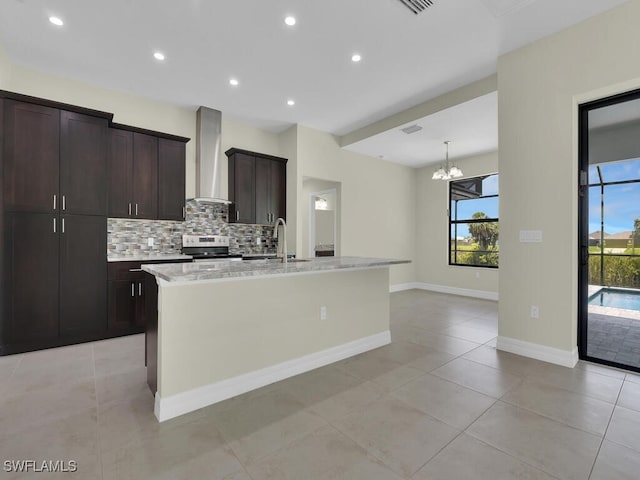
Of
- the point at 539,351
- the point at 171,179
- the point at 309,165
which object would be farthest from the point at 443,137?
the point at 171,179

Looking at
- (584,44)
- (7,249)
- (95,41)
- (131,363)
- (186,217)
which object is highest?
(95,41)

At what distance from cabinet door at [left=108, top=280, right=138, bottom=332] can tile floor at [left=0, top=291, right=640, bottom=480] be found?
728 mm

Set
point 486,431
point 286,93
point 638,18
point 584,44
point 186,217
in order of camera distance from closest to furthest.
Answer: point 486,431 → point 638,18 → point 584,44 → point 286,93 → point 186,217

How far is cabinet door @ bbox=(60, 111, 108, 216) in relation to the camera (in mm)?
3393

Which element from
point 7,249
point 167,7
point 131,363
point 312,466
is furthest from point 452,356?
point 7,249

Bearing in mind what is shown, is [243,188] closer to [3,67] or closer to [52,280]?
[52,280]

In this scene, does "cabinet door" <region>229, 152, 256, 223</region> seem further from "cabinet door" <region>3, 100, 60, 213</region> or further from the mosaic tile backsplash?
"cabinet door" <region>3, 100, 60, 213</region>

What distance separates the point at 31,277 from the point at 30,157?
1294 millimetres

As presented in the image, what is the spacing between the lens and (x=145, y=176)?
4086 mm

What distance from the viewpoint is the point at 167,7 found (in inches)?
103

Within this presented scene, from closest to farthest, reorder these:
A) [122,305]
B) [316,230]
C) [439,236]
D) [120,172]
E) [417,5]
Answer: [417,5], [122,305], [120,172], [439,236], [316,230]

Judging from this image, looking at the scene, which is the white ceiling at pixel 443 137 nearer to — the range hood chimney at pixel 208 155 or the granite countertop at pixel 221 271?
the range hood chimney at pixel 208 155

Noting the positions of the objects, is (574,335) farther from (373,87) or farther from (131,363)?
(131,363)

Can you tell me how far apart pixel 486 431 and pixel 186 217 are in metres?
4.45
